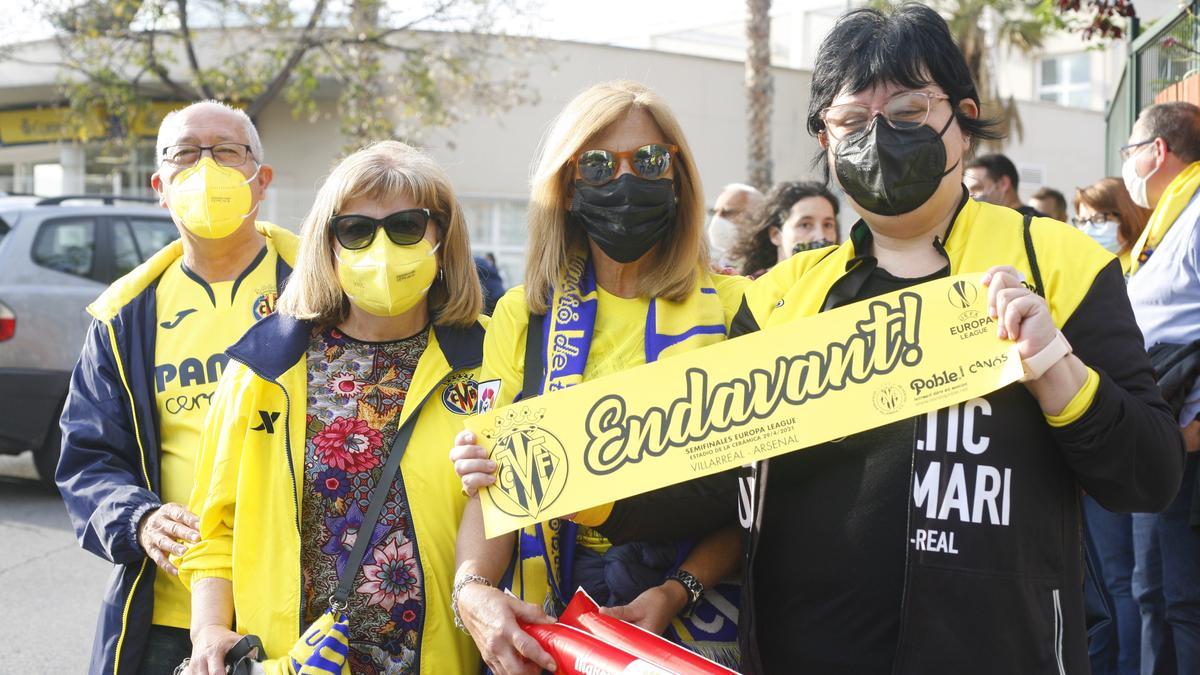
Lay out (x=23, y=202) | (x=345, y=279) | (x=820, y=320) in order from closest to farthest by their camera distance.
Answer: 1. (x=820, y=320)
2. (x=345, y=279)
3. (x=23, y=202)

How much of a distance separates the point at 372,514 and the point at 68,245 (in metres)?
6.97

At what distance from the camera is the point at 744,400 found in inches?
86.1

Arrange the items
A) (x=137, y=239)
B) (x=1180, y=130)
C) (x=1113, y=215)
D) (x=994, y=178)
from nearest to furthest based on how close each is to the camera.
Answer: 1. (x=1180, y=130)
2. (x=1113, y=215)
3. (x=994, y=178)
4. (x=137, y=239)

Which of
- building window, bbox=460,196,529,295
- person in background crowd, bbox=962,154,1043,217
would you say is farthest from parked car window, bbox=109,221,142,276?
building window, bbox=460,196,529,295

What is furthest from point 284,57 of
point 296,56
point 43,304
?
point 43,304

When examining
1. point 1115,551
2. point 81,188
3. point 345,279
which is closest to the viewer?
point 345,279

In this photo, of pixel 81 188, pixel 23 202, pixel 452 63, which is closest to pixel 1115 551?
pixel 23 202

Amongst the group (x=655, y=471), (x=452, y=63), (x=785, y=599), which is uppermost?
(x=452, y=63)

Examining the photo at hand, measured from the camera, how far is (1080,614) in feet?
6.70

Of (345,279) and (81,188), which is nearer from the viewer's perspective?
(345,279)

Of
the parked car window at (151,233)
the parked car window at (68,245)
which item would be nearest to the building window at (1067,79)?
the parked car window at (151,233)

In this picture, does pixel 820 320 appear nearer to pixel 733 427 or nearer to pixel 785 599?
pixel 733 427

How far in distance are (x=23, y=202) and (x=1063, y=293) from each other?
28.0ft

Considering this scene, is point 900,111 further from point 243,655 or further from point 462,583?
point 243,655
